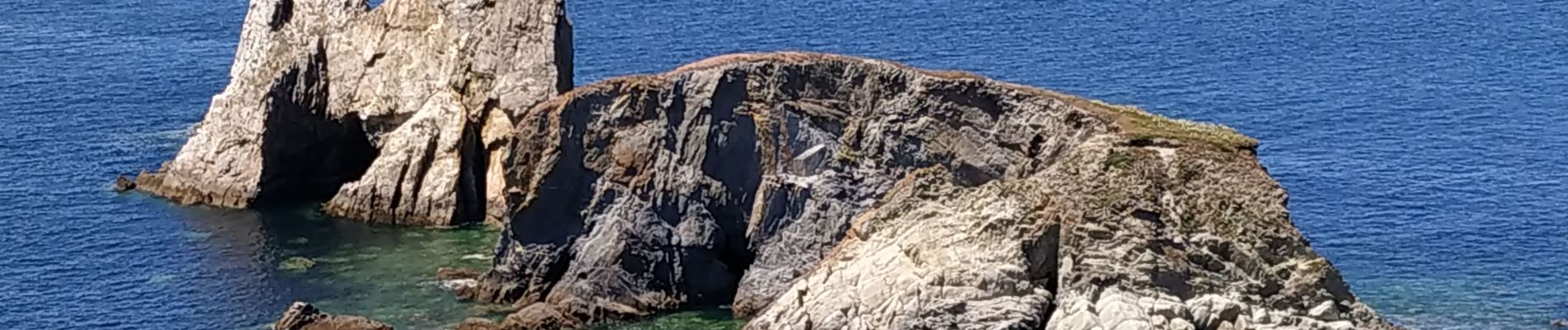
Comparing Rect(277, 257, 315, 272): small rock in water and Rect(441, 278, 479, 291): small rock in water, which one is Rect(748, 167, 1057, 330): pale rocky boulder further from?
Rect(277, 257, 315, 272): small rock in water

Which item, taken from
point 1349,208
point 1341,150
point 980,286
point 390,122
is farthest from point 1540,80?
point 980,286

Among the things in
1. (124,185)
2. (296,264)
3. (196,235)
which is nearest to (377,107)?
(196,235)

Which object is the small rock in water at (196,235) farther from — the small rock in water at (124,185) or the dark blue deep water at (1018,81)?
the small rock in water at (124,185)

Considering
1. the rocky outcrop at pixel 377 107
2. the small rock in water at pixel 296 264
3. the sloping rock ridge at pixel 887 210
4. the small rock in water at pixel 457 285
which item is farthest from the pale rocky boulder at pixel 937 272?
the rocky outcrop at pixel 377 107

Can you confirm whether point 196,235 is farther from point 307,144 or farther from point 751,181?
point 751,181

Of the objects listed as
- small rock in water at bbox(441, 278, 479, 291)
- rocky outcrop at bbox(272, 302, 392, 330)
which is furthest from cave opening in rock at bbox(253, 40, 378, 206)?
rocky outcrop at bbox(272, 302, 392, 330)

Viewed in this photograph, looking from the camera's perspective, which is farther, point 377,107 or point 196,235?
point 377,107

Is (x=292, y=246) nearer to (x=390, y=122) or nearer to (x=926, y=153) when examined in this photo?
(x=390, y=122)
